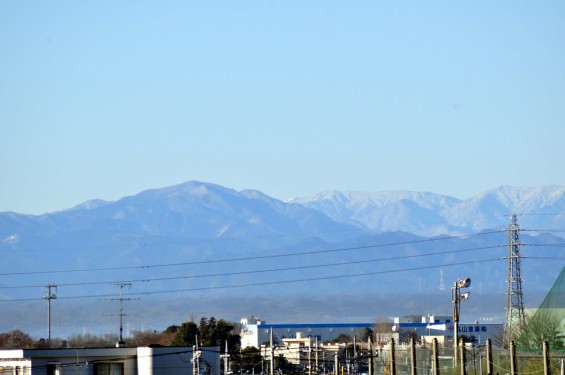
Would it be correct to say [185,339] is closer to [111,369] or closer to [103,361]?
[111,369]

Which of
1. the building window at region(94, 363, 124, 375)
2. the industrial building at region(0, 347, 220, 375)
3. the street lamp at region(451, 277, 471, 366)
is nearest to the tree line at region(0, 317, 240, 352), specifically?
the industrial building at region(0, 347, 220, 375)

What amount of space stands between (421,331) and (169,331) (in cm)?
3441

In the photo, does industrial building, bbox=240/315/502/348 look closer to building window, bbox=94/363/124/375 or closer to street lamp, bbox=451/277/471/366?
building window, bbox=94/363/124/375

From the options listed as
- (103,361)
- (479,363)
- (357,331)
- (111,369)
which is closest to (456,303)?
(479,363)

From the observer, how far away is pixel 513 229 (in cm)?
9631

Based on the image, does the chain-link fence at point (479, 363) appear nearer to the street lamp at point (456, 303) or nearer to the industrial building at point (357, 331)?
the street lamp at point (456, 303)

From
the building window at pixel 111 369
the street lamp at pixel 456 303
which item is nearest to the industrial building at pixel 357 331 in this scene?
the building window at pixel 111 369

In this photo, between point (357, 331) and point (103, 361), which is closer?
point (103, 361)

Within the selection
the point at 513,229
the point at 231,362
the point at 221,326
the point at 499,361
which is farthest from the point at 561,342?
the point at 221,326

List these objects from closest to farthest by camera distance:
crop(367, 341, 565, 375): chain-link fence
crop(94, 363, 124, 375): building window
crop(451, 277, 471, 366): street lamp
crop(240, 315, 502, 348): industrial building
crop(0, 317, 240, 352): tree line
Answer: crop(367, 341, 565, 375): chain-link fence
crop(451, 277, 471, 366): street lamp
crop(94, 363, 124, 375): building window
crop(0, 317, 240, 352): tree line
crop(240, 315, 502, 348): industrial building

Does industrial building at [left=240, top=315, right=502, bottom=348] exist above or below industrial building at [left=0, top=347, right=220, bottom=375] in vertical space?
above

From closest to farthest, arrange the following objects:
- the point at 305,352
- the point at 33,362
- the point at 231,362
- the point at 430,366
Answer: the point at 430,366
the point at 33,362
the point at 231,362
the point at 305,352

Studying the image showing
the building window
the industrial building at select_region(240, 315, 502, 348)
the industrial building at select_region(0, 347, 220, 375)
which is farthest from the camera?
the industrial building at select_region(240, 315, 502, 348)

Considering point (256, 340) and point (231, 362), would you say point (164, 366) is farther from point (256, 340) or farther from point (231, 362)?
point (256, 340)
